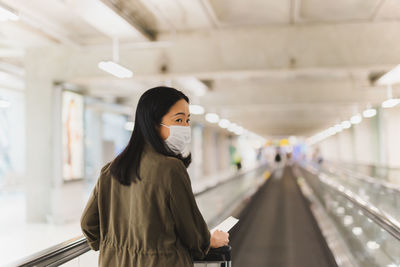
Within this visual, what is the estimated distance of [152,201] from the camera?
1.66m

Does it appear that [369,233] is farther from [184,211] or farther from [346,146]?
[346,146]

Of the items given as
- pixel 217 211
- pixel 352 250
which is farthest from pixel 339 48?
pixel 217 211

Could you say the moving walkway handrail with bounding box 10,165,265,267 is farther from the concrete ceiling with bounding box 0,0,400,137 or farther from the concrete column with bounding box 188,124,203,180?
the concrete column with bounding box 188,124,203,180

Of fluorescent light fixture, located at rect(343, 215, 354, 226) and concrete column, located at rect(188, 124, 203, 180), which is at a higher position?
concrete column, located at rect(188, 124, 203, 180)

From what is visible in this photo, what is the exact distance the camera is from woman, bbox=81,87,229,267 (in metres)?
1.65

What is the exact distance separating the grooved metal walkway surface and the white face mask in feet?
12.0

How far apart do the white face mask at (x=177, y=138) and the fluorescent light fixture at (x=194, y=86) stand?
11799 mm

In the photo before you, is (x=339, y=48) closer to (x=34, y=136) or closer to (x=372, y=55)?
(x=372, y=55)

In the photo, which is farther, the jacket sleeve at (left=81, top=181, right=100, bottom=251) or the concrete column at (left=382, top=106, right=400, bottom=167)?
the concrete column at (left=382, top=106, right=400, bottom=167)

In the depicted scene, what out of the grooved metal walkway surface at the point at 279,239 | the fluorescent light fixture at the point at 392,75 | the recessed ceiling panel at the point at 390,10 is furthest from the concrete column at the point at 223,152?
the recessed ceiling panel at the point at 390,10

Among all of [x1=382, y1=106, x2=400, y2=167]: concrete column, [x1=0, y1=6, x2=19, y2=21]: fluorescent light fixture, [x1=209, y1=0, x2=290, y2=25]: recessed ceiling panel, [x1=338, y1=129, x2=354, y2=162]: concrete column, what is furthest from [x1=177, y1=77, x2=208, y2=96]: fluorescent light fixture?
[x1=338, y1=129, x2=354, y2=162]: concrete column

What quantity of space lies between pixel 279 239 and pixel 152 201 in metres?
9.27

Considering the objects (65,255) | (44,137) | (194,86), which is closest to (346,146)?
(194,86)

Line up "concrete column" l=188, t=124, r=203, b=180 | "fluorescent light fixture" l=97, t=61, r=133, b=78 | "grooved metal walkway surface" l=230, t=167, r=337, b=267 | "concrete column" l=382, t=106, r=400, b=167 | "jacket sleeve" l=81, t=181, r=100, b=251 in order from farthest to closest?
1. "concrete column" l=188, t=124, r=203, b=180
2. "concrete column" l=382, t=106, r=400, b=167
3. "grooved metal walkway surface" l=230, t=167, r=337, b=267
4. "fluorescent light fixture" l=97, t=61, r=133, b=78
5. "jacket sleeve" l=81, t=181, r=100, b=251
